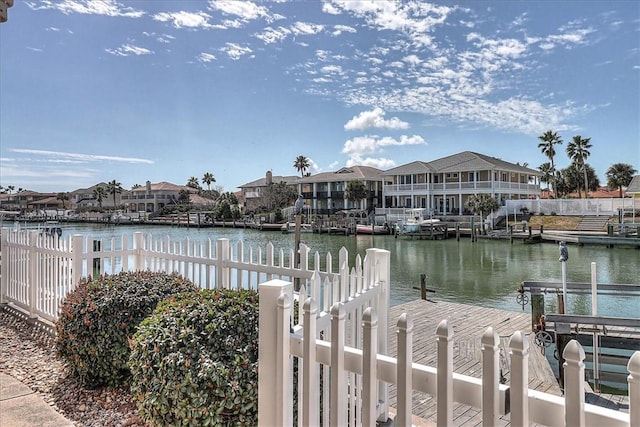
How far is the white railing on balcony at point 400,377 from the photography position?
3.87ft

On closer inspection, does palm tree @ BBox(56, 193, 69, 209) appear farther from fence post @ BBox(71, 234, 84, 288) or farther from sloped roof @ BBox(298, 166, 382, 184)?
fence post @ BBox(71, 234, 84, 288)

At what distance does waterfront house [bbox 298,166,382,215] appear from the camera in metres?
51.6

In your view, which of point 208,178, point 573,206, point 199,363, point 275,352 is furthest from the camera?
point 208,178

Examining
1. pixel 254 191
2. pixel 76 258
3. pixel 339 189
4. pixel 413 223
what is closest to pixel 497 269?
pixel 413 223

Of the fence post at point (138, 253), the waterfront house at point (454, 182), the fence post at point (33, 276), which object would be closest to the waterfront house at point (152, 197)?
the waterfront house at point (454, 182)

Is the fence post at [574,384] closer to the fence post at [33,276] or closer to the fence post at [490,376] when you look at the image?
the fence post at [490,376]

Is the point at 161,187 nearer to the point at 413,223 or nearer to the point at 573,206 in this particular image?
the point at 413,223

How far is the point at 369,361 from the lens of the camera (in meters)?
1.65

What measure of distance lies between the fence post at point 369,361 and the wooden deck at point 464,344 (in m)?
1.93

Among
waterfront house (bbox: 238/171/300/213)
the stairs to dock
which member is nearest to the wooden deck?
the stairs to dock

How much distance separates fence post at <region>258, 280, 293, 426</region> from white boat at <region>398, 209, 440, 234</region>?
35136 millimetres

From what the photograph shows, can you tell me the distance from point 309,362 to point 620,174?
69.2 m

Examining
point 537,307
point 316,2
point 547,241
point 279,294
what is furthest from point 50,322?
point 547,241

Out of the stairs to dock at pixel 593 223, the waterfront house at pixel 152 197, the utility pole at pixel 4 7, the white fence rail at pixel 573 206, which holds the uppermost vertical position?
the waterfront house at pixel 152 197
